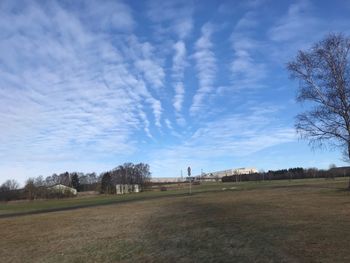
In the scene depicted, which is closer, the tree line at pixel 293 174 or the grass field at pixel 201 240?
the grass field at pixel 201 240

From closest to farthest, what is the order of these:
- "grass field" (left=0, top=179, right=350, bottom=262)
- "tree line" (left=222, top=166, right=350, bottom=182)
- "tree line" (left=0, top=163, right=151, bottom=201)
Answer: "grass field" (left=0, top=179, right=350, bottom=262) < "tree line" (left=0, top=163, right=151, bottom=201) < "tree line" (left=222, top=166, right=350, bottom=182)

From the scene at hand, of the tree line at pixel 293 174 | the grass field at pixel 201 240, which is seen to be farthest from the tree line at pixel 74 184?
the grass field at pixel 201 240

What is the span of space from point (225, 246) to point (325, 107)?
2466 centimetres

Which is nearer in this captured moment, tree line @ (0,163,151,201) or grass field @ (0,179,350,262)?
grass field @ (0,179,350,262)

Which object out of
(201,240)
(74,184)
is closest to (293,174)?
(74,184)

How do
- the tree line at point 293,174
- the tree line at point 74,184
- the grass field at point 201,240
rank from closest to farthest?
the grass field at point 201,240 < the tree line at point 74,184 < the tree line at point 293,174

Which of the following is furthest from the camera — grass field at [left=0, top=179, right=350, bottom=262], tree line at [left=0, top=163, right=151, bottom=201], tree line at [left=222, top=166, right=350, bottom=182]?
tree line at [left=222, top=166, right=350, bottom=182]

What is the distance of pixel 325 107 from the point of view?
35156 millimetres

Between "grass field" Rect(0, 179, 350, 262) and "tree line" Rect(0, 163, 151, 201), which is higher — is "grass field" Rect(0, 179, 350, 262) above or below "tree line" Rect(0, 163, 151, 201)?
below

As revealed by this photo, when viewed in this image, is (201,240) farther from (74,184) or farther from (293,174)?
(74,184)

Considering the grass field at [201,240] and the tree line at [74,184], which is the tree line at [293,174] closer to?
the tree line at [74,184]

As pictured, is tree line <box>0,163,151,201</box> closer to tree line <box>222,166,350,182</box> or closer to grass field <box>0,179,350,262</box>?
tree line <box>222,166,350,182</box>

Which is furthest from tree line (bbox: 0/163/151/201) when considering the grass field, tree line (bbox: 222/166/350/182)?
the grass field

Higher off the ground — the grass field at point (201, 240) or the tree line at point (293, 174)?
the tree line at point (293, 174)
